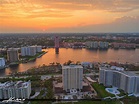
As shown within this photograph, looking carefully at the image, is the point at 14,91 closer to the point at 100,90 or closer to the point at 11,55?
the point at 100,90

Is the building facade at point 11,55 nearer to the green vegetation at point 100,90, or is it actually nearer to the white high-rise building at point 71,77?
the white high-rise building at point 71,77

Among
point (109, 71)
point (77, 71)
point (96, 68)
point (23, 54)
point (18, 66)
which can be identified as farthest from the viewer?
point (23, 54)

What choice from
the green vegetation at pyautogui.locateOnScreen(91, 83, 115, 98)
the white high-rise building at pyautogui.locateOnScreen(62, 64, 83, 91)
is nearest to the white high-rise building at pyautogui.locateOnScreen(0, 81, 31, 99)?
the white high-rise building at pyautogui.locateOnScreen(62, 64, 83, 91)

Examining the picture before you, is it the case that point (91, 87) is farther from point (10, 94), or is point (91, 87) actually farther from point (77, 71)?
point (10, 94)

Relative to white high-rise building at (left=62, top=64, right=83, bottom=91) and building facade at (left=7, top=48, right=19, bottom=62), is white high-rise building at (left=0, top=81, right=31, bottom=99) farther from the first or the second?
building facade at (left=7, top=48, right=19, bottom=62)

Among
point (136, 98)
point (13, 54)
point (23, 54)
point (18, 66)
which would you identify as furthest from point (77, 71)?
point (23, 54)

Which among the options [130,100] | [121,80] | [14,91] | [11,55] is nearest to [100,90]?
[121,80]
